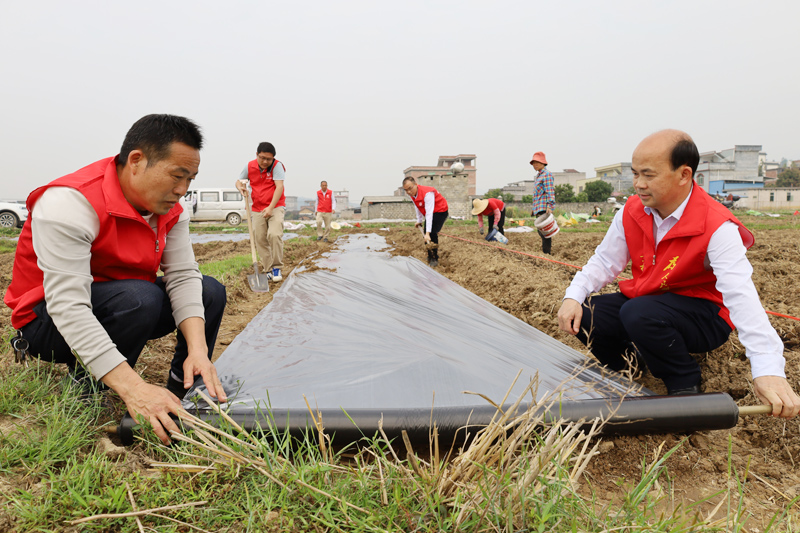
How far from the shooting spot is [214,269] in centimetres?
474

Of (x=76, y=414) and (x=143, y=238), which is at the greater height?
(x=143, y=238)

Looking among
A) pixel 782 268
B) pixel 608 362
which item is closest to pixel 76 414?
pixel 608 362

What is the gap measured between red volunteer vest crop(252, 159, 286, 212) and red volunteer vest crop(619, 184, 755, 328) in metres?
3.64

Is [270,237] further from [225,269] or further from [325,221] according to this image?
[325,221]

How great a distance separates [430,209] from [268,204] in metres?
2.10

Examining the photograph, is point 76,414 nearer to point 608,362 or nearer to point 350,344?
point 350,344

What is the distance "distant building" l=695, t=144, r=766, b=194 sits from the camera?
4181 centimetres

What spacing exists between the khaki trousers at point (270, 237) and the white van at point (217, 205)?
13.5 metres

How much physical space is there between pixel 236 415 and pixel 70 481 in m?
0.41

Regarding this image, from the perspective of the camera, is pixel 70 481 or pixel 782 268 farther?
pixel 782 268

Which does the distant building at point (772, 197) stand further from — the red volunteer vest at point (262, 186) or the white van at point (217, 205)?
the red volunteer vest at point (262, 186)

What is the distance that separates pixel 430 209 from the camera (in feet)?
19.6

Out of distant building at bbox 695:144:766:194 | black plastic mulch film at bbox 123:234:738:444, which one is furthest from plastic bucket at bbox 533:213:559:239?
distant building at bbox 695:144:766:194

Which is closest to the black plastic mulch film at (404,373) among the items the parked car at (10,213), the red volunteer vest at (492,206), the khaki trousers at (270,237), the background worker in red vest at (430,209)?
the khaki trousers at (270,237)
